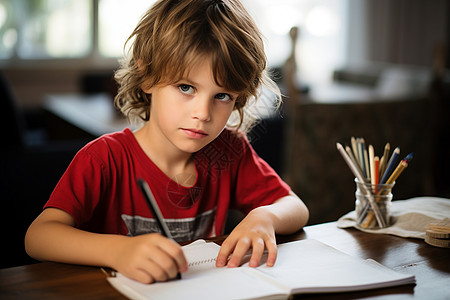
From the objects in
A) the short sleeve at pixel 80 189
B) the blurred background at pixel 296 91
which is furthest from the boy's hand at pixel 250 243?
the blurred background at pixel 296 91

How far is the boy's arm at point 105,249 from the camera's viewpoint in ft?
2.30

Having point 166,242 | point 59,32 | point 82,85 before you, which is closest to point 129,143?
point 166,242

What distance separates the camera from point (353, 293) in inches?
27.7

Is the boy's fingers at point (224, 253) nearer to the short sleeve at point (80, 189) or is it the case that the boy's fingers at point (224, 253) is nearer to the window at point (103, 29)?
the short sleeve at point (80, 189)

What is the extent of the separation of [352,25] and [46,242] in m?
5.72

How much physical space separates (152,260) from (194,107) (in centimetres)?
29

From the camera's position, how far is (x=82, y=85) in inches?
189

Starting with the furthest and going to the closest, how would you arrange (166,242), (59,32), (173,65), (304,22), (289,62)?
1. (304,22)
2. (59,32)
3. (289,62)
4. (173,65)
5. (166,242)

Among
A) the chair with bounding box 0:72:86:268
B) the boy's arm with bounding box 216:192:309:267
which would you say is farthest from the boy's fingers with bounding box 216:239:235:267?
the chair with bounding box 0:72:86:268

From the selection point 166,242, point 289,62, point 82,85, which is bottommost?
point 82,85

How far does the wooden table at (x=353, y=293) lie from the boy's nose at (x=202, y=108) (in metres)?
0.24

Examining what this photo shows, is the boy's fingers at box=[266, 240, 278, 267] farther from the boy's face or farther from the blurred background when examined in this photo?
the blurred background

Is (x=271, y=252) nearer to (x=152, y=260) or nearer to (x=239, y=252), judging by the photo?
(x=239, y=252)

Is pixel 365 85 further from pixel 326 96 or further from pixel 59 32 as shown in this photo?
pixel 59 32
